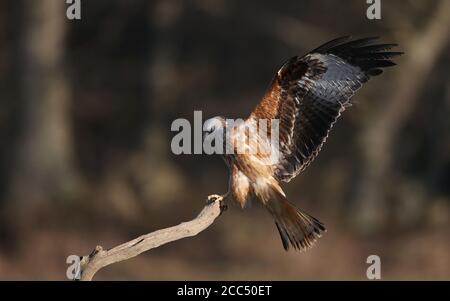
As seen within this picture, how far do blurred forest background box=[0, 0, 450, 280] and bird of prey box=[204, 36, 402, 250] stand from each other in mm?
7806

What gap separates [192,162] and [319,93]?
12412 mm

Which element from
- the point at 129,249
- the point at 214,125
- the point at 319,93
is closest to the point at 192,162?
the point at 319,93

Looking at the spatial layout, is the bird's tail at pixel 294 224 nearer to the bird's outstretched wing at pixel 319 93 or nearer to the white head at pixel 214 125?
the bird's outstretched wing at pixel 319 93

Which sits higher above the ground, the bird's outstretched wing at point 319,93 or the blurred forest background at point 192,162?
the blurred forest background at point 192,162

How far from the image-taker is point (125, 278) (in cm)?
1739

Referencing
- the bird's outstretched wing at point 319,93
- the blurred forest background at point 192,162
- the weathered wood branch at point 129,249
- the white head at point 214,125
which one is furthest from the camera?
the blurred forest background at point 192,162

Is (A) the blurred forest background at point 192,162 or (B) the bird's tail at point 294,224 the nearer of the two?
(B) the bird's tail at point 294,224

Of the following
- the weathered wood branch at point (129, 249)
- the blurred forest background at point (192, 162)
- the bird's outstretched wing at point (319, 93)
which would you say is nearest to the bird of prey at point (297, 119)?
the bird's outstretched wing at point (319, 93)

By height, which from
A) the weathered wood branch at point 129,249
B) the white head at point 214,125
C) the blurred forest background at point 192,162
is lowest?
the weathered wood branch at point 129,249

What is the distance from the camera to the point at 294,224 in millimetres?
9562

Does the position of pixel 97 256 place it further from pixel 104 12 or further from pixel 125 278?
pixel 104 12

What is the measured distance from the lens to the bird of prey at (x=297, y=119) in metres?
9.57

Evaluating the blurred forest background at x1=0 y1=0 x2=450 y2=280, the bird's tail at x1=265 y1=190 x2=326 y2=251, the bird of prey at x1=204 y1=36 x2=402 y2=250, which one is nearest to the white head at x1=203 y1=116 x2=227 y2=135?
the bird of prey at x1=204 y1=36 x2=402 y2=250

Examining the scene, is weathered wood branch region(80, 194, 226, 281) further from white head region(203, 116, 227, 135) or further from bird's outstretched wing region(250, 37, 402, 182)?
bird's outstretched wing region(250, 37, 402, 182)
